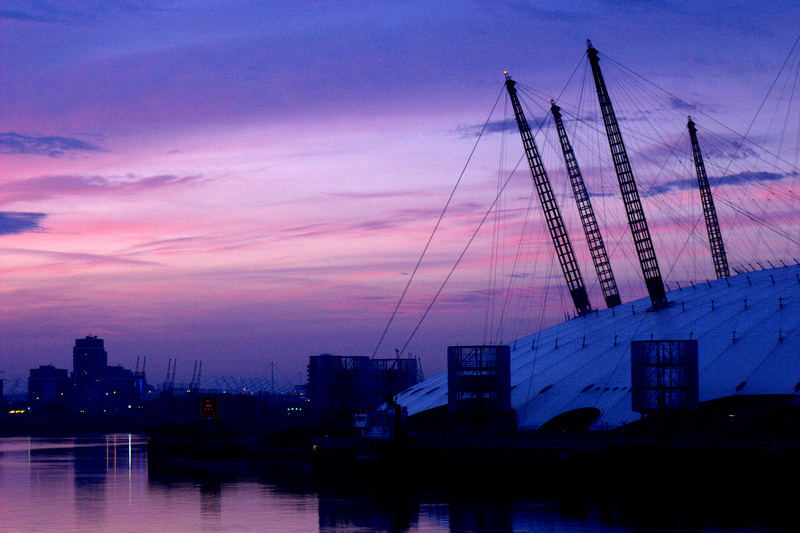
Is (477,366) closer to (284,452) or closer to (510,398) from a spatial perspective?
(510,398)

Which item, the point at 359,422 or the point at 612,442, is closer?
the point at 612,442

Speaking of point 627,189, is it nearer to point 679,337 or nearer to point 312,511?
point 679,337

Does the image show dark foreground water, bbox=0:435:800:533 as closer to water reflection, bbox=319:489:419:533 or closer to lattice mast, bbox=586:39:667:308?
water reflection, bbox=319:489:419:533

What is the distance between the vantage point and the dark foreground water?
7325cm

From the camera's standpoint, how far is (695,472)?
90250mm

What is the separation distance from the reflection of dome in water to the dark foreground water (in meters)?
8.80

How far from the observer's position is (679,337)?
322 ft

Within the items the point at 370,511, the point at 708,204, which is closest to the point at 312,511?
the point at 370,511

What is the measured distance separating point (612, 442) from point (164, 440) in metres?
106

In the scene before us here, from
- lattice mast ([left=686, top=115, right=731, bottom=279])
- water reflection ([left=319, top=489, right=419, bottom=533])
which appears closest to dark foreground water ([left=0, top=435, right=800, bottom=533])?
water reflection ([left=319, top=489, right=419, bottom=533])

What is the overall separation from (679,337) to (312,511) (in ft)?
120

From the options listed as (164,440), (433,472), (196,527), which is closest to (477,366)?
(433,472)

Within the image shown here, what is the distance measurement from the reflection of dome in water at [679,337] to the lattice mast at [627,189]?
4.06 metres

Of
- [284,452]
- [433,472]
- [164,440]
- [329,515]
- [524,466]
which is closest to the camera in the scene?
[329,515]
